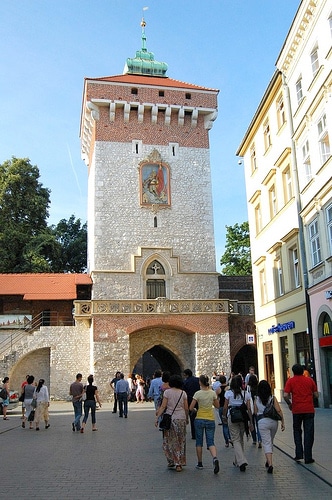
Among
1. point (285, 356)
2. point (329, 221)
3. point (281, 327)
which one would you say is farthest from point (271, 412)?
point (285, 356)

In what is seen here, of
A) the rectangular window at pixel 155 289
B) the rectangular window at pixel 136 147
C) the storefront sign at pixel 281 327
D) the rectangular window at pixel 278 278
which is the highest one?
the rectangular window at pixel 136 147

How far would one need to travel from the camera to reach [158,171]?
115 ft

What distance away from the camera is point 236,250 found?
47562 mm

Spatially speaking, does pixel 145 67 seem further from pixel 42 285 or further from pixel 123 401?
pixel 123 401

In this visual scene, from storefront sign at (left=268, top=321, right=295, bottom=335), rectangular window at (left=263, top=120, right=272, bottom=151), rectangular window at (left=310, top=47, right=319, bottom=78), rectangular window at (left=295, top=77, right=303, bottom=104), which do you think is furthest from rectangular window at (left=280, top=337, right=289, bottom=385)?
rectangular window at (left=310, top=47, right=319, bottom=78)

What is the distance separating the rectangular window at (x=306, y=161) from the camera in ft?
65.4

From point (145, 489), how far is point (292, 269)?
15.4 metres

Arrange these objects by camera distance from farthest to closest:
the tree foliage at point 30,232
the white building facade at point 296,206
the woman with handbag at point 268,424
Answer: the tree foliage at point 30,232 < the white building facade at point 296,206 < the woman with handbag at point 268,424

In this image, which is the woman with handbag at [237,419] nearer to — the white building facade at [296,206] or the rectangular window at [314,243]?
the white building facade at [296,206]

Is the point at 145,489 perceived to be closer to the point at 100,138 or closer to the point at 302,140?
the point at 302,140

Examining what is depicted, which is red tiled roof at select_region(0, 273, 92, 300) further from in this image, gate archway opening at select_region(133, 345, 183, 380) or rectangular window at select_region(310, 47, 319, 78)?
rectangular window at select_region(310, 47, 319, 78)

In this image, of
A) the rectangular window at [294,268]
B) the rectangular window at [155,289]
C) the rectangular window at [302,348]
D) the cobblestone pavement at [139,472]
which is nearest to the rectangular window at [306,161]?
the rectangular window at [294,268]

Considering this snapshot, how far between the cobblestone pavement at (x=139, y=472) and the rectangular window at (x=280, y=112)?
1321 cm

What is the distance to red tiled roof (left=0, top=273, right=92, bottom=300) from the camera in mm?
32250
